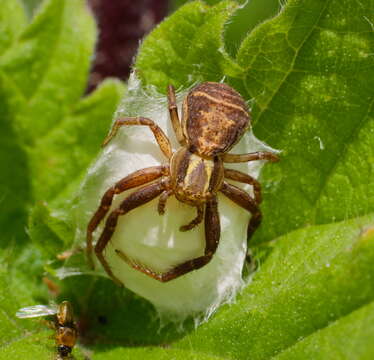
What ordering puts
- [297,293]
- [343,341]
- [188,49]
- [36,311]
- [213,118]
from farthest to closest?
[213,118] → [36,311] → [188,49] → [297,293] → [343,341]

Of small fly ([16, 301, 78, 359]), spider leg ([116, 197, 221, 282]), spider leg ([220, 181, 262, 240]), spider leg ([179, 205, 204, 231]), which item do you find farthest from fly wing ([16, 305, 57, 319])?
spider leg ([220, 181, 262, 240])

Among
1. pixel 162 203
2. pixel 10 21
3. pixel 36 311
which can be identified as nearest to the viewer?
pixel 162 203

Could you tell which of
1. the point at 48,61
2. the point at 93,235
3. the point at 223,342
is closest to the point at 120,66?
the point at 48,61

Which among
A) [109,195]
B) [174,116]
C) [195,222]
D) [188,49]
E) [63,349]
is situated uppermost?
[188,49]

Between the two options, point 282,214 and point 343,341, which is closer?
point 343,341

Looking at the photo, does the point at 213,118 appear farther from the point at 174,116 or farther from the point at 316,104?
the point at 316,104

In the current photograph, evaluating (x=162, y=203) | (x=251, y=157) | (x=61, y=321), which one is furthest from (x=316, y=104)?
(x=61, y=321)
